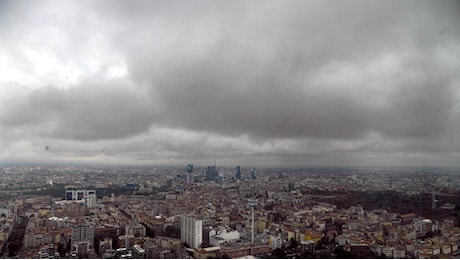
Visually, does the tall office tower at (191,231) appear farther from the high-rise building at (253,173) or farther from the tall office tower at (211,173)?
the high-rise building at (253,173)

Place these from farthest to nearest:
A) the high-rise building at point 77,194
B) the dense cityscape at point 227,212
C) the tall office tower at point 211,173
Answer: the tall office tower at point 211,173
the high-rise building at point 77,194
the dense cityscape at point 227,212

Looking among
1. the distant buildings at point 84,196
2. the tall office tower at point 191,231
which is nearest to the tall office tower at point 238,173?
the tall office tower at point 191,231

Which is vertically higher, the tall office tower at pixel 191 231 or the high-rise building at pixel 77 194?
the high-rise building at pixel 77 194

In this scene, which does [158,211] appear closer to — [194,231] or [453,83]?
[194,231]

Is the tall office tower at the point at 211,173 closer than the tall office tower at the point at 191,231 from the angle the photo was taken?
No

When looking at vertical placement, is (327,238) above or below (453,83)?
below

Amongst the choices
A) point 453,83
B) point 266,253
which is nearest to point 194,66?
point 266,253

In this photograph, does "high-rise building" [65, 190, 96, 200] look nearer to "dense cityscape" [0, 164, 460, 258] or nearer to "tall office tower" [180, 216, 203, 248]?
"dense cityscape" [0, 164, 460, 258]

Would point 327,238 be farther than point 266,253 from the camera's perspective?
Yes
